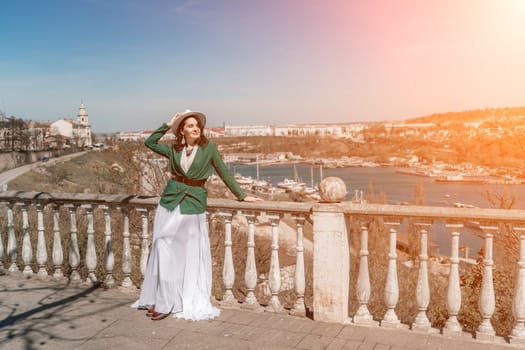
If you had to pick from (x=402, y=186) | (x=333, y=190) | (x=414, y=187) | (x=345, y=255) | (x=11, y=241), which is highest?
(x=333, y=190)

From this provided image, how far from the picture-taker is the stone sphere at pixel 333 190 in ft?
12.6

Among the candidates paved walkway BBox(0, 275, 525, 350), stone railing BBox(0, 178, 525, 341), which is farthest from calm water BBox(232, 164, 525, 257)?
paved walkway BBox(0, 275, 525, 350)

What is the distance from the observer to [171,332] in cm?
386

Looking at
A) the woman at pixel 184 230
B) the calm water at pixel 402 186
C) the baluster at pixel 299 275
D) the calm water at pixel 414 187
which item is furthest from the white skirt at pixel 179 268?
the calm water at pixel 402 186

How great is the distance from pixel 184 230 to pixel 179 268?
338 mm

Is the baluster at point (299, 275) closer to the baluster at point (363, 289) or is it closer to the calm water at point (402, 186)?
the baluster at point (363, 289)

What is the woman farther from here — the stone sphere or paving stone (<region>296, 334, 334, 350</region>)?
paving stone (<region>296, 334, 334, 350</region>)

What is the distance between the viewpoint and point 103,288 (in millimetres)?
5016

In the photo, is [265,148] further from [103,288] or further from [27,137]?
[103,288]

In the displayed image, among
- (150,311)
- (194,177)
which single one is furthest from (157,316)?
(194,177)

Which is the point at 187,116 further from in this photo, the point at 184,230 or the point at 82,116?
the point at 82,116

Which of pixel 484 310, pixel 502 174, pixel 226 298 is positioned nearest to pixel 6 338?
pixel 226 298

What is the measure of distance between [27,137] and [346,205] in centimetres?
6015

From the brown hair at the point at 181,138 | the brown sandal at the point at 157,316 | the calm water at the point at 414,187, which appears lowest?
the calm water at the point at 414,187
